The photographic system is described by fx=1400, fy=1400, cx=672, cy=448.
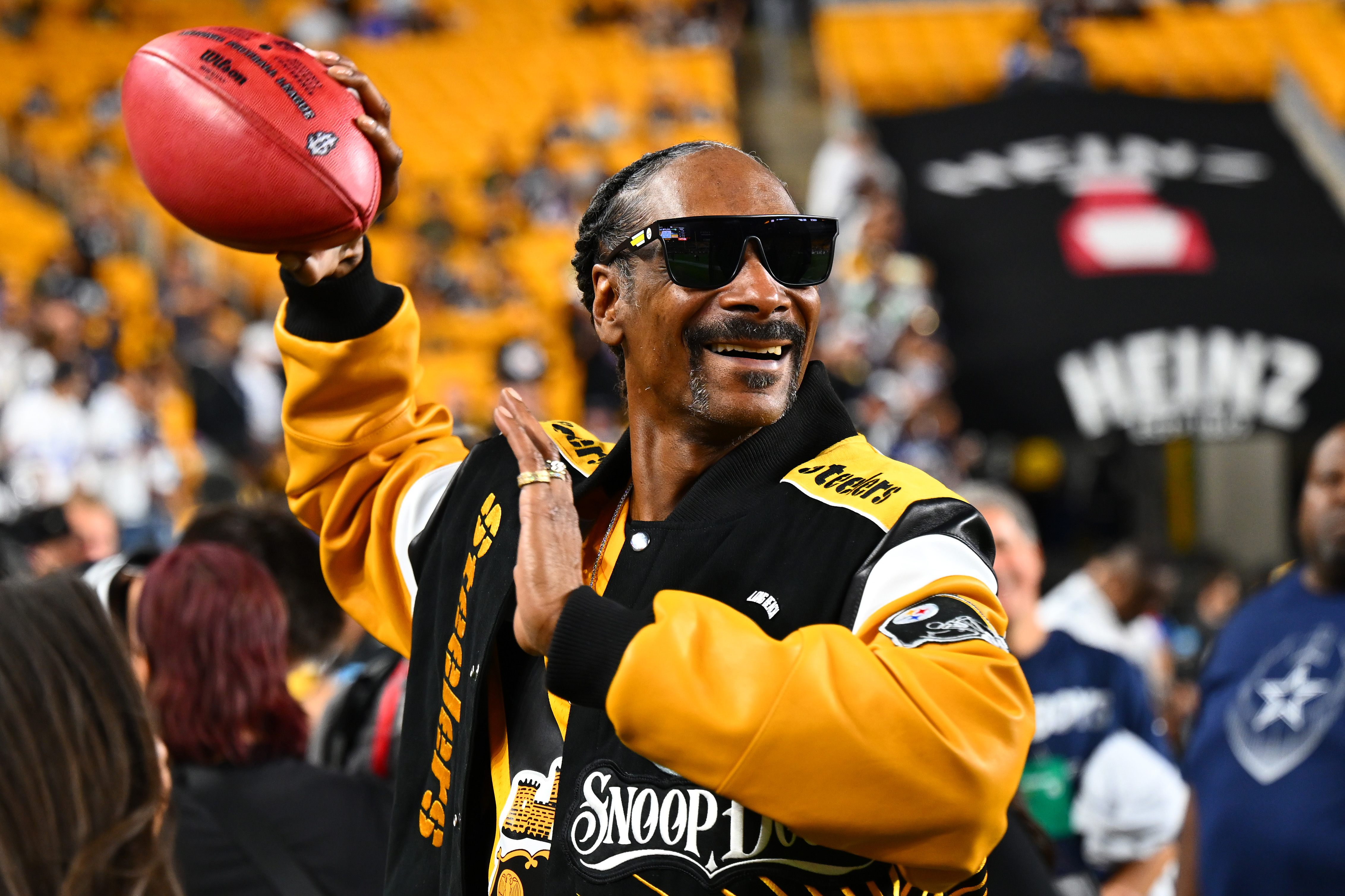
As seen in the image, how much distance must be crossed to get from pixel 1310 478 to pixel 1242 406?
674 centimetres

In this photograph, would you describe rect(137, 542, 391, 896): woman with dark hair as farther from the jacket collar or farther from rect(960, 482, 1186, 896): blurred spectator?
rect(960, 482, 1186, 896): blurred spectator

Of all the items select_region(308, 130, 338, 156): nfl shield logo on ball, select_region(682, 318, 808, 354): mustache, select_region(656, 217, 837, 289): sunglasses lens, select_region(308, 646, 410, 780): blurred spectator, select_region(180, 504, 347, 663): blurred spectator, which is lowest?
select_region(308, 646, 410, 780): blurred spectator

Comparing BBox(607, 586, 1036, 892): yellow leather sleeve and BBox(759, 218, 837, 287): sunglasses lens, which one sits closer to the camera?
BBox(607, 586, 1036, 892): yellow leather sleeve

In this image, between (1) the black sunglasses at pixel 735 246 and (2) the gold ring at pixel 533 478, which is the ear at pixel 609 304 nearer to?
(1) the black sunglasses at pixel 735 246

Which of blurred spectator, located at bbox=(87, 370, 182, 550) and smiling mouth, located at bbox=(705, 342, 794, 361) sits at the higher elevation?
smiling mouth, located at bbox=(705, 342, 794, 361)

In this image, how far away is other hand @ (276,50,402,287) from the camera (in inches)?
83.4

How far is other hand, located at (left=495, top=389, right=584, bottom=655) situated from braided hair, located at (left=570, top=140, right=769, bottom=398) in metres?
0.31

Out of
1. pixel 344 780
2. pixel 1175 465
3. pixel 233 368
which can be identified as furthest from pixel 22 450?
pixel 1175 465

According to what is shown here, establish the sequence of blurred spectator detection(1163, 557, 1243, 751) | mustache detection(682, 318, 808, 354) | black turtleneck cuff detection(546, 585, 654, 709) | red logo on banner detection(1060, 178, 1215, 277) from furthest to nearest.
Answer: red logo on banner detection(1060, 178, 1215, 277) → blurred spectator detection(1163, 557, 1243, 751) → mustache detection(682, 318, 808, 354) → black turtleneck cuff detection(546, 585, 654, 709)

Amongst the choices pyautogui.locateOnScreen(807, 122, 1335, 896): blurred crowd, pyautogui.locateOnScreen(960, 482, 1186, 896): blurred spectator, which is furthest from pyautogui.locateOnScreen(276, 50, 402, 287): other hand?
pyautogui.locateOnScreen(960, 482, 1186, 896): blurred spectator

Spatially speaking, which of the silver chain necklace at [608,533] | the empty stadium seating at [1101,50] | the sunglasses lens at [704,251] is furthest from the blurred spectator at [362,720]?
the empty stadium seating at [1101,50]

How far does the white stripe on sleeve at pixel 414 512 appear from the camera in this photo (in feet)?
7.01

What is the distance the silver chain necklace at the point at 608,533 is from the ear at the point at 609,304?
0.71 ft

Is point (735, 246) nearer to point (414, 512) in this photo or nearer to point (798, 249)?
point (798, 249)
